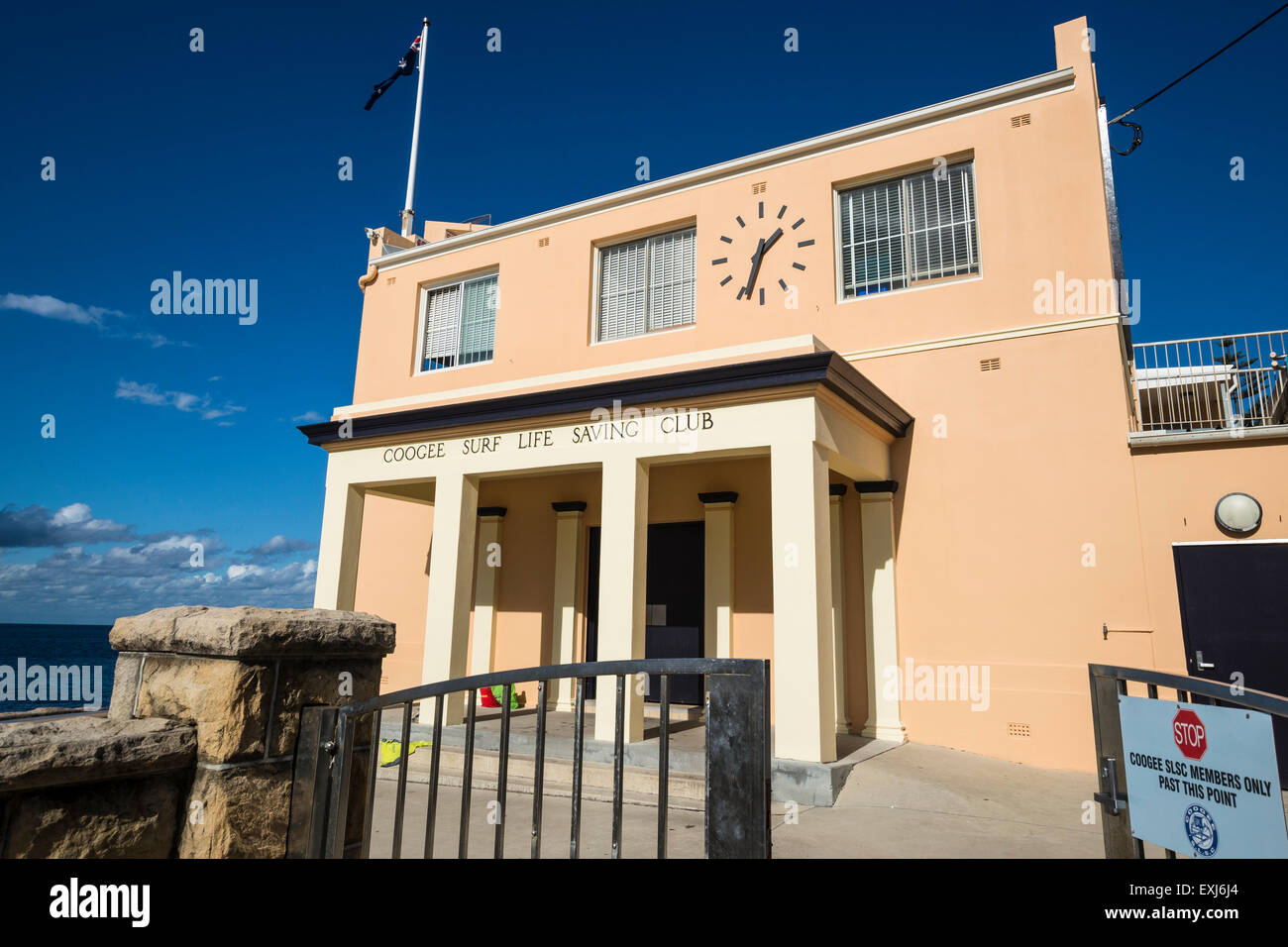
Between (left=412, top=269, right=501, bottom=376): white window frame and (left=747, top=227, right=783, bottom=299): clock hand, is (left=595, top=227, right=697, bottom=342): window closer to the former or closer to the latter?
(left=747, top=227, right=783, bottom=299): clock hand

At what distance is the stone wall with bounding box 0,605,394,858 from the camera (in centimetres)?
211

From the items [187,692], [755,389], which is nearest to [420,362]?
[755,389]

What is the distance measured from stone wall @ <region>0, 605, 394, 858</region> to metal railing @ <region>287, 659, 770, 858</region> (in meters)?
0.06

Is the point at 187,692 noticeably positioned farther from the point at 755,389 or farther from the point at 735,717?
the point at 755,389

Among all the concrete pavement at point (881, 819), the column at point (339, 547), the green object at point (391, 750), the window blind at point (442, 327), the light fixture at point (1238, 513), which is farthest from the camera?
the window blind at point (442, 327)

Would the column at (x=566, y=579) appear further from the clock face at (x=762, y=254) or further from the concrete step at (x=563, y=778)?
the clock face at (x=762, y=254)

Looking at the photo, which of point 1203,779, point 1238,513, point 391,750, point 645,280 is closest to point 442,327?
point 645,280

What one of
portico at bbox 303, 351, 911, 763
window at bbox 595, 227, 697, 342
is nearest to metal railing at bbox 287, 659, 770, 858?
portico at bbox 303, 351, 911, 763

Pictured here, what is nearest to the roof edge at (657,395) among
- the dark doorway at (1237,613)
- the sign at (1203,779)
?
the dark doorway at (1237,613)

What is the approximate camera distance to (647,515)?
9.48 m

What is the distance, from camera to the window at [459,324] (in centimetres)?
1339

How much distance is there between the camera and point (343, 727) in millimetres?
2562
